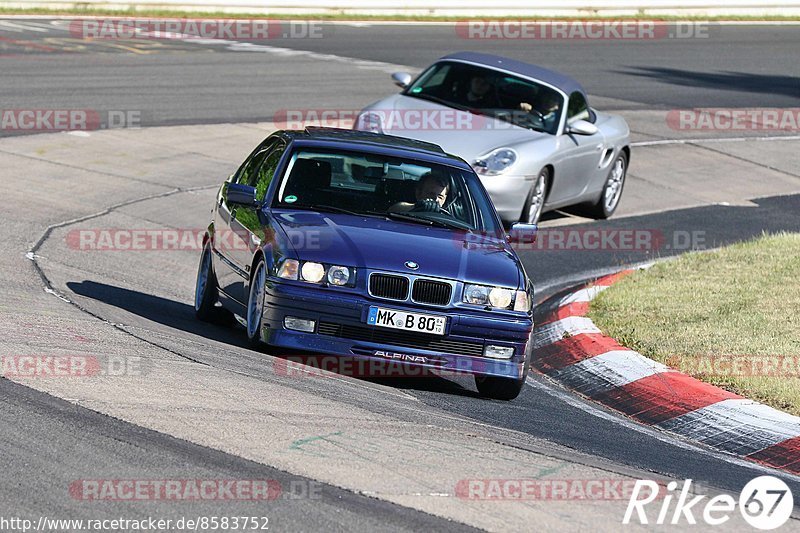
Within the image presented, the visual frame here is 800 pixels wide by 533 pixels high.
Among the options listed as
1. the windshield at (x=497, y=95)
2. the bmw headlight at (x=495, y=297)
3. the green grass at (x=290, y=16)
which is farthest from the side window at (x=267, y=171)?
the green grass at (x=290, y=16)

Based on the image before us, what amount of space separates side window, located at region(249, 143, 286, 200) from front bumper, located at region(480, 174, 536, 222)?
4.26 m

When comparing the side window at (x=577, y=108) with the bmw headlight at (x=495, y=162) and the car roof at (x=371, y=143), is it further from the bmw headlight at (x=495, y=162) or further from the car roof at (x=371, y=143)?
the car roof at (x=371, y=143)

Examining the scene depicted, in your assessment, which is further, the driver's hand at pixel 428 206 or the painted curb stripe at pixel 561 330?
the painted curb stripe at pixel 561 330

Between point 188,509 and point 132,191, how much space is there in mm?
9884

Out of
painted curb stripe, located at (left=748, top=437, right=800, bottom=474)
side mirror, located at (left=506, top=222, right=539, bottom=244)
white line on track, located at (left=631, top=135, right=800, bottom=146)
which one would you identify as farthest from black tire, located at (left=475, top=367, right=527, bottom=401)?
white line on track, located at (left=631, top=135, right=800, bottom=146)

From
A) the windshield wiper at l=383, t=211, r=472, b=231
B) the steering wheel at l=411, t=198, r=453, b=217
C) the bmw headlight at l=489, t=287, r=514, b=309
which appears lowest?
the bmw headlight at l=489, t=287, r=514, b=309

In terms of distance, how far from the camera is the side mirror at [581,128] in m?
15.3

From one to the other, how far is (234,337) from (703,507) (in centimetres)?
439

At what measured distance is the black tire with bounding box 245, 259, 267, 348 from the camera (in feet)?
27.9

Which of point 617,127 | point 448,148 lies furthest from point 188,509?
point 617,127

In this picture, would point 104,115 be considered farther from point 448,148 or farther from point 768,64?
point 768,64

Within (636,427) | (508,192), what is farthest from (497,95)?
(636,427)

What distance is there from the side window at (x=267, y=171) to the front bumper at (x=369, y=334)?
145 centimetres

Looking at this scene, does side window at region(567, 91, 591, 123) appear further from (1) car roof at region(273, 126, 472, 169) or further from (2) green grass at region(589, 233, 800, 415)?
(1) car roof at region(273, 126, 472, 169)
